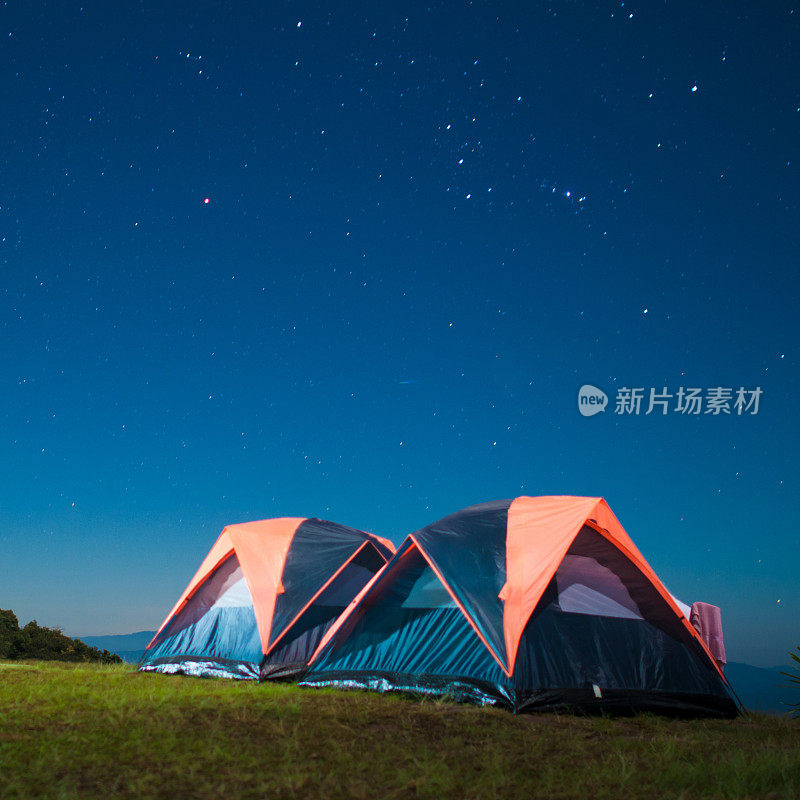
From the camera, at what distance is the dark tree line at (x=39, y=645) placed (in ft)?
57.3

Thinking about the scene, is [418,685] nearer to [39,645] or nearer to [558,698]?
[558,698]

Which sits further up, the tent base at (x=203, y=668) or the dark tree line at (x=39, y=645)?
the tent base at (x=203, y=668)

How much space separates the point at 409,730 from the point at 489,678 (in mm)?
1840

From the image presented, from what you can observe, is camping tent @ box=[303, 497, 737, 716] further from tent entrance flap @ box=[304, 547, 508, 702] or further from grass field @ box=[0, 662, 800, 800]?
grass field @ box=[0, 662, 800, 800]

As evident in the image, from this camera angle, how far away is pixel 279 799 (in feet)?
14.2

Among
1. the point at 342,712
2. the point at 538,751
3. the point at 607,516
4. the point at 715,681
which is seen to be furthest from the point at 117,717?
the point at 715,681

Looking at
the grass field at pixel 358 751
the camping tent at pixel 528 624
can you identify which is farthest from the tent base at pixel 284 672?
the grass field at pixel 358 751

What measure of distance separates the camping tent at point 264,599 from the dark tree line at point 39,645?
6.50m

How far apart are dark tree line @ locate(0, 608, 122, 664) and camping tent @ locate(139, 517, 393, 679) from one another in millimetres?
6502

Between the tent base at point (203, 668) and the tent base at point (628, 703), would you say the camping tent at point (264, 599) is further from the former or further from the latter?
the tent base at point (628, 703)

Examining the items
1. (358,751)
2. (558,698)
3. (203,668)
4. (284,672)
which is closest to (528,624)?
(558,698)

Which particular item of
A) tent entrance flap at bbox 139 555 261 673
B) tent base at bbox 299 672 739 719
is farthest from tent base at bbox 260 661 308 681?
tent base at bbox 299 672 739 719

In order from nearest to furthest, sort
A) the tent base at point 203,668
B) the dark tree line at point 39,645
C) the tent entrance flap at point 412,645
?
1. the tent entrance flap at point 412,645
2. the tent base at point 203,668
3. the dark tree line at point 39,645

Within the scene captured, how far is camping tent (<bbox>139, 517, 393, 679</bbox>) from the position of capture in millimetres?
10719
